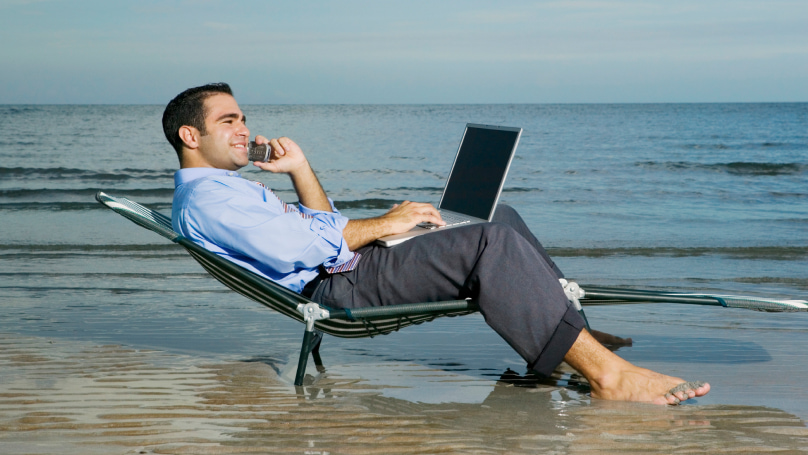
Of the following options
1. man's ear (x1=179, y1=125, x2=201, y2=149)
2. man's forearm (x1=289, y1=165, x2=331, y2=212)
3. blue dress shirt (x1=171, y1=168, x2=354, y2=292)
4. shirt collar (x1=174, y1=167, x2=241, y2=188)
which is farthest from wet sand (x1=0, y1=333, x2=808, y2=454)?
man's ear (x1=179, y1=125, x2=201, y2=149)

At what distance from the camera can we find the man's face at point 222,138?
3293 millimetres

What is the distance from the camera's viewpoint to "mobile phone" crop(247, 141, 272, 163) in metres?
3.57

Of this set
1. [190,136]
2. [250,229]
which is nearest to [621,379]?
[250,229]

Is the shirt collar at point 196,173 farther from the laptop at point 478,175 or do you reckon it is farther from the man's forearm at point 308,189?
the laptop at point 478,175

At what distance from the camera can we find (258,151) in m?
3.57

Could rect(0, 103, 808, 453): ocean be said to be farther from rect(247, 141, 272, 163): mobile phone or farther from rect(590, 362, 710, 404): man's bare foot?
rect(247, 141, 272, 163): mobile phone

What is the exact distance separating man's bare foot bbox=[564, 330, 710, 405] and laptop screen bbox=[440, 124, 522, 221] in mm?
864

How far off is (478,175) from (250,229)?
1254 millimetres

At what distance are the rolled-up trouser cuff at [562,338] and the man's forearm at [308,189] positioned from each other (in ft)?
4.44

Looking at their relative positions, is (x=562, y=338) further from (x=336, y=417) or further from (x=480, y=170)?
(x=480, y=170)

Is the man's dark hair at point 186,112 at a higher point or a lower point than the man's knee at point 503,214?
higher

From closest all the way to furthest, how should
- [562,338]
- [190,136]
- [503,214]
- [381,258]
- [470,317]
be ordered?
[562,338], [381,258], [190,136], [503,214], [470,317]

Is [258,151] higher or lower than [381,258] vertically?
higher

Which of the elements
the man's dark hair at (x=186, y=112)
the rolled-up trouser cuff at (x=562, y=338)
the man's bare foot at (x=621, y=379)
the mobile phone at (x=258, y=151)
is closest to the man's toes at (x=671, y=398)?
the man's bare foot at (x=621, y=379)
